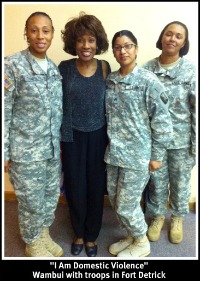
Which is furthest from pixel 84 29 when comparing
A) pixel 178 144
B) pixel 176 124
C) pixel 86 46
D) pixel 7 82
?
pixel 178 144

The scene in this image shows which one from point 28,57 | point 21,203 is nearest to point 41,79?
point 28,57

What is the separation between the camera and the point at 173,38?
146 cm

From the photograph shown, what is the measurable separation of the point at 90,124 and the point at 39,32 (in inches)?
21.4

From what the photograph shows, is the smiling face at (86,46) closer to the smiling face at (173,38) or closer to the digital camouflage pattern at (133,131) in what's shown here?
the digital camouflage pattern at (133,131)

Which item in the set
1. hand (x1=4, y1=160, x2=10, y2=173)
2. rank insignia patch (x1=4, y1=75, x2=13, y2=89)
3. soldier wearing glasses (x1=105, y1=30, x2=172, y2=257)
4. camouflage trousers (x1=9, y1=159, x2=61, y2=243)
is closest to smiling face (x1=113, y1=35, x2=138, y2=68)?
soldier wearing glasses (x1=105, y1=30, x2=172, y2=257)

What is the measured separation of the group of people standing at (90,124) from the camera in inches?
52.2

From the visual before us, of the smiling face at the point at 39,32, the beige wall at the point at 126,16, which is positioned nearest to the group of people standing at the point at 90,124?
the smiling face at the point at 39,32

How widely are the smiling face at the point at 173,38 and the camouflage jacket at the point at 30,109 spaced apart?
0.66 metres

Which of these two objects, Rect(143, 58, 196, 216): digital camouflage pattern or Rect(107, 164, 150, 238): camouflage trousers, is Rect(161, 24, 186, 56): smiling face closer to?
Rect(143, 58, 196, 216): digital camouflage pattern

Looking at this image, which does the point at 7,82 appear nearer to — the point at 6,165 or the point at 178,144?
the point at 6,165

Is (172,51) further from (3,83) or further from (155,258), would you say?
(155,258)

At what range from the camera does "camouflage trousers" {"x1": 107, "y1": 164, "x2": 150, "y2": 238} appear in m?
1.48

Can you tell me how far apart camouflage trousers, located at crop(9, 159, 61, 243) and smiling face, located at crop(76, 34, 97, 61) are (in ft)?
2.07

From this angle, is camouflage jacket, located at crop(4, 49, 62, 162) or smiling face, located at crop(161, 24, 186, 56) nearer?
camouflage jacket, located at crop(4, 49, 62, 162)
